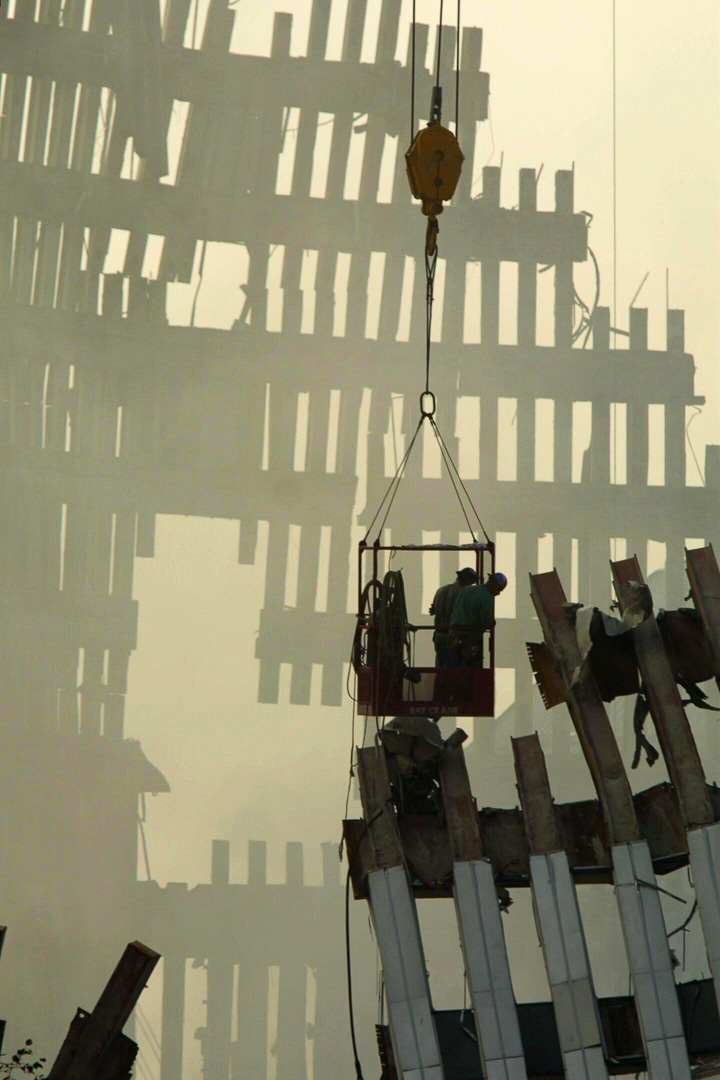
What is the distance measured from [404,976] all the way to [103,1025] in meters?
2.49

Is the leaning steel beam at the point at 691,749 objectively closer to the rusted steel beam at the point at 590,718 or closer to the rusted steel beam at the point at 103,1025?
the rusted steel beam at the point at 590,718

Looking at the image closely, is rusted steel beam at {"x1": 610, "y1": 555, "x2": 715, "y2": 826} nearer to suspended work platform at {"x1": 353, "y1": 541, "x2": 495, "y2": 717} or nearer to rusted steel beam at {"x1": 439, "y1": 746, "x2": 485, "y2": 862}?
suspended work platform at {"x1": 353, "y1": 541, "x2": 495, "y2": 717}

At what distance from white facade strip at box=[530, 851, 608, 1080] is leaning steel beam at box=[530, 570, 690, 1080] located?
37cm

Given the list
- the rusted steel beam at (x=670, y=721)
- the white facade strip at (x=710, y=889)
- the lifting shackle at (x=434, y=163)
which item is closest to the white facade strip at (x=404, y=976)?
the white facade strip at (x=710, y=889)

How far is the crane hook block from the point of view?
12.4 metres

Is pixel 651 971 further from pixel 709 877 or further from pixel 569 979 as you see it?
pixel 709 877

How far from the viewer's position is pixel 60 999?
20406mm

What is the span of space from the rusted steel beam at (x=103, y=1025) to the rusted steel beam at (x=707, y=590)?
5.16 meters

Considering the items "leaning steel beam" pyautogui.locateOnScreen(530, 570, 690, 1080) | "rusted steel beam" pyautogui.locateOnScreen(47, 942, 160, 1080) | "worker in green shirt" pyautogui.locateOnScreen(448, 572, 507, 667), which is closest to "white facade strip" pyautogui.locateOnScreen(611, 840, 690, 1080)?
"leaning steel beam" pyautogui.locateOnScreen(530, 570, 690, 1080)

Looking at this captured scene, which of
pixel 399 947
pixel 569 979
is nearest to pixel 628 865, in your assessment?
pixel 569 979

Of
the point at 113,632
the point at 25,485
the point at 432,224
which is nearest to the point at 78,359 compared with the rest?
the point at 25,485

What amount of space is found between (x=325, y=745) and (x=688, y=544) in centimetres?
700

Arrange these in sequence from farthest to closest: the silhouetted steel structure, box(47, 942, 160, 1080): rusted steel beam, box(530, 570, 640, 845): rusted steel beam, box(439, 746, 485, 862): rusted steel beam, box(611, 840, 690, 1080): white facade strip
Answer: the silhouetted steel structure → box(439, 746, 485, 862): rusted steel beam → box(530, 570, 640, 845): rusted steel beam → box(611, 840, 690, 1080): white facade strip → box(47, 942, 160, 1080): rusted steel beam

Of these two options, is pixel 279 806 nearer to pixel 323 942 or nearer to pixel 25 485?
pixel 323 942
